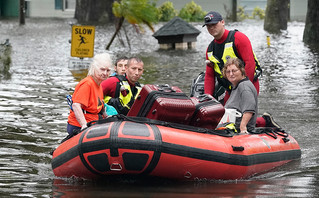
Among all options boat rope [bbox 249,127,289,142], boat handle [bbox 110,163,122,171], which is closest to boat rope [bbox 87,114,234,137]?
boat handle [bbox 110,163,122,171]

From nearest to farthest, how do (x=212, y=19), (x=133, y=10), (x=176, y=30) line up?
1. (x=212, y=19)
2. (x=133, y=10)
3. (x=176, y=30)

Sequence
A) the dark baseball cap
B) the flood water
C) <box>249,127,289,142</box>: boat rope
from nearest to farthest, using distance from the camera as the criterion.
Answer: the flood water, <box>249,127,289,142</box>: boat rope, the dark baseball cap

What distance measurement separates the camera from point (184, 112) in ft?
24.2

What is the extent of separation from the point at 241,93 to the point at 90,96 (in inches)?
71.6

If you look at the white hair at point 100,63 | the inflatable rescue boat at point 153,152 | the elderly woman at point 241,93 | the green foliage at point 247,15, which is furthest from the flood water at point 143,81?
the green foliage at point 247,15

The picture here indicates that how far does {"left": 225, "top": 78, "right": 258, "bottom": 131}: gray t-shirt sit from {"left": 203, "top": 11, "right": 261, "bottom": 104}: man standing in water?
0.49m

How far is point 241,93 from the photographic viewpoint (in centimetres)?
818

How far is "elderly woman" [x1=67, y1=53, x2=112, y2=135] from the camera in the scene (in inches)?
293

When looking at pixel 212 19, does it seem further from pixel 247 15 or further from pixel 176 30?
pixel 247 15

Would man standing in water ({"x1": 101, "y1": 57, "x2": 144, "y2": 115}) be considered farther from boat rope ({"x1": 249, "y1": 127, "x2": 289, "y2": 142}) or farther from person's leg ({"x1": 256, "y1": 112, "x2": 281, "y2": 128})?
person's leg ({"x1": 256, "y1": 112, "x2": 281, "y2": 128})

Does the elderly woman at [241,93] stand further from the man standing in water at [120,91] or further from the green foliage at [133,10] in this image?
the green foliage at [133,10]

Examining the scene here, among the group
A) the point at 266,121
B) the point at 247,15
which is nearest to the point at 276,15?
the point at 247,15

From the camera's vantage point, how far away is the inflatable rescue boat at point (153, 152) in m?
6.70

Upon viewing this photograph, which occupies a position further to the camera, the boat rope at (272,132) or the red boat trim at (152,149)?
the boat rope at (272,132)
